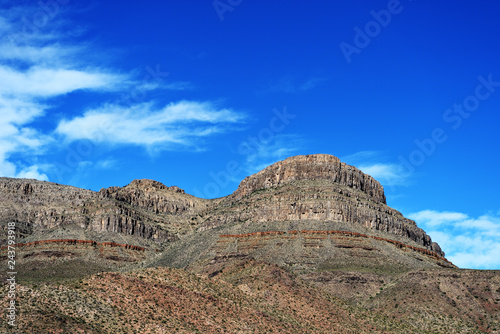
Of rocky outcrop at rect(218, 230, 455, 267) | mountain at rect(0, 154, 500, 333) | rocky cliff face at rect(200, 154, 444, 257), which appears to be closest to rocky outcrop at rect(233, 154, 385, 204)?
rocky cliff face at rect(200, 154, 444, 257)

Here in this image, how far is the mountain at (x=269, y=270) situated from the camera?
73188mm

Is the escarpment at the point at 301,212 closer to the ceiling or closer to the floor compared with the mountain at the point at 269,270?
closer to the ceiling

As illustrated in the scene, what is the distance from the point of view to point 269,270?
10200 cm

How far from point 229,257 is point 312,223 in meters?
21.0

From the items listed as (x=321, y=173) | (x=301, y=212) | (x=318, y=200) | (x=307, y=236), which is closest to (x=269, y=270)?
(x=307, y=236)

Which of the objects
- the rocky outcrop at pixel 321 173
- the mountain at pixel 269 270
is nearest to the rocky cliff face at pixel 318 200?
the rocky outcrop at pixel 321 173

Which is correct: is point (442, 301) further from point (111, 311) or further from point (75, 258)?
point (75, 258)

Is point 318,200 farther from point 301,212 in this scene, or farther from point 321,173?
point 321,173

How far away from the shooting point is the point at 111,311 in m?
69.6

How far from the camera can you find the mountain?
73.2m

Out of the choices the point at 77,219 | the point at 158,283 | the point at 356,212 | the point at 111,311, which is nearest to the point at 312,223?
the point at 356,212

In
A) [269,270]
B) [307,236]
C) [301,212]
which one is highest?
[301,212]

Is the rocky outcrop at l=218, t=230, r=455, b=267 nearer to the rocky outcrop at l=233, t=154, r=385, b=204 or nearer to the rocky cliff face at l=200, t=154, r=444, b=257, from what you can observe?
the rocky cliff face at l=200, t=154, r=444, b=257

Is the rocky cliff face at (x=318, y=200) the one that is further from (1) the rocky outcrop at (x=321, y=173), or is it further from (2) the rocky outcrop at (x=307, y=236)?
(2) the rocky outcrop at (x=307, y=236)
